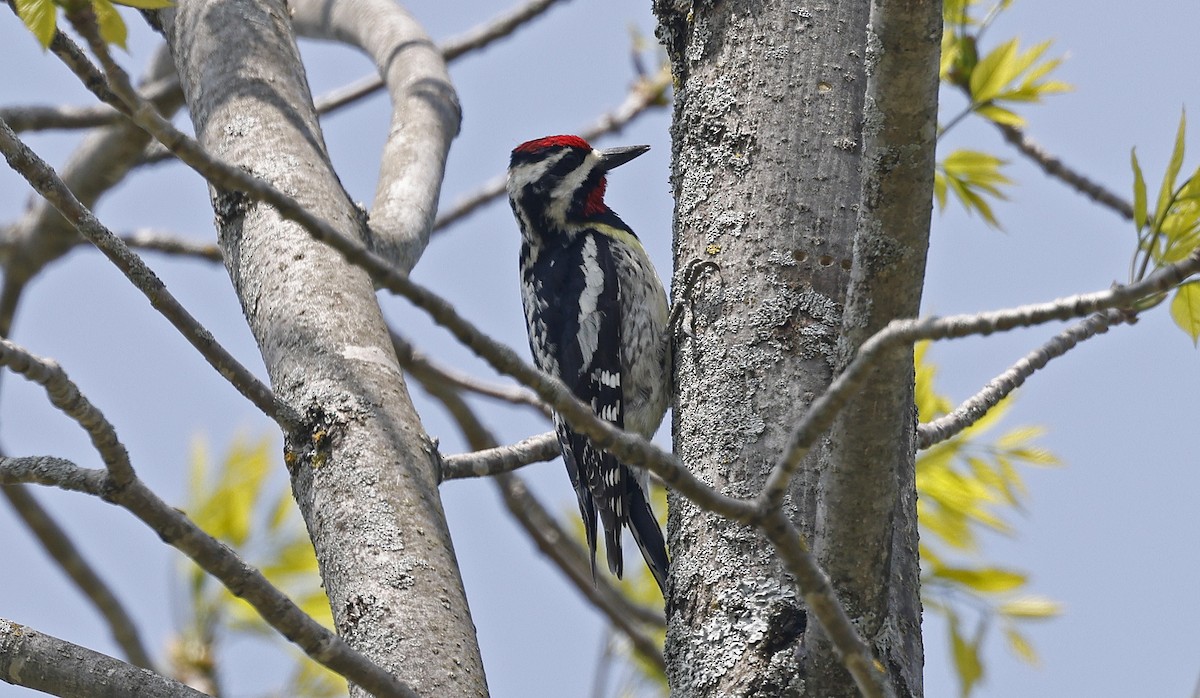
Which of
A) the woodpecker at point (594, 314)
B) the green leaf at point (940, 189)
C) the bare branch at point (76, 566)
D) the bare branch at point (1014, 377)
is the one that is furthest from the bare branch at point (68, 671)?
the bare branch at point (76, 566)

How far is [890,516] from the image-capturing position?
4.86 ft

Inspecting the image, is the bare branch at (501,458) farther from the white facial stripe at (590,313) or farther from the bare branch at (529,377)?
the white facial stripe at (590,313)

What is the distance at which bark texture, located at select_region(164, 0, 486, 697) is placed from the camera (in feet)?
5.51

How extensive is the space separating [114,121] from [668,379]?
6.13 ft

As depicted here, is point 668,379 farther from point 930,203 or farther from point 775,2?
point 930,203

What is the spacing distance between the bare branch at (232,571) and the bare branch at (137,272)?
406 millimetres

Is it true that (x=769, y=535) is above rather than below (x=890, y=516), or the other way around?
below

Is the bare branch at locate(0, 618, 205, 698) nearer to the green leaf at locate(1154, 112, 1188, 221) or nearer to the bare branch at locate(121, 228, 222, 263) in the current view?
the green leaf at locate(1154, 112, 1188, 221)

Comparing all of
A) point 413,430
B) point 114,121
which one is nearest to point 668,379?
point 413,430

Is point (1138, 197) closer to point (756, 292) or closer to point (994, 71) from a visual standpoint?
point (756, 292)

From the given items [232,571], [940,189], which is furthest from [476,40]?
[232,571]

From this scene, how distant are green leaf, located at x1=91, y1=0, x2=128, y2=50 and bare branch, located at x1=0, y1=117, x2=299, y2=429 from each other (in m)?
0.18

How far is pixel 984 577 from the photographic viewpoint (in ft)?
10.4

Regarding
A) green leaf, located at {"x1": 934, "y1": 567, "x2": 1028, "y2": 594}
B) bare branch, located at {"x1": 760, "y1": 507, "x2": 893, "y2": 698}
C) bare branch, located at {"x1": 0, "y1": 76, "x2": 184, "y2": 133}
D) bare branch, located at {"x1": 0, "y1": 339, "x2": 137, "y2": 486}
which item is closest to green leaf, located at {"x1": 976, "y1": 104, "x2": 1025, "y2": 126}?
green leaf, located at {"x1": 934, "y1": 567, "x2": 1028, "y2": 594}
